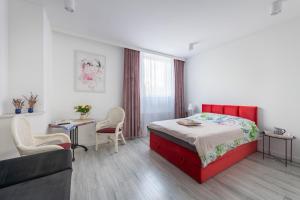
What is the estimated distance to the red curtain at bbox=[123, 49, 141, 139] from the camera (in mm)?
3887

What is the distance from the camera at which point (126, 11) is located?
2.32 m

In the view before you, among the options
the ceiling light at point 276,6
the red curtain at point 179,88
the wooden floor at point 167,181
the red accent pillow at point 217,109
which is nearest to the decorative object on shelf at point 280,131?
the wooden floor at point 167,181

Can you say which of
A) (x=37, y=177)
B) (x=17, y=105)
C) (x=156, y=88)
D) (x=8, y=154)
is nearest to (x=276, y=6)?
(x=156, y=88)

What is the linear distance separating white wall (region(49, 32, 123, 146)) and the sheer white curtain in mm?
796

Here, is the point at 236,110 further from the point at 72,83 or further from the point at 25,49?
the point at 25,49

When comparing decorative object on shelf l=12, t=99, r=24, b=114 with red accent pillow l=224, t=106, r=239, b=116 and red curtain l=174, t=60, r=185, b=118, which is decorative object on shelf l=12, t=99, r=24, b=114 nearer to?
Result: red curtain l=174, t=60, r=185, b=118

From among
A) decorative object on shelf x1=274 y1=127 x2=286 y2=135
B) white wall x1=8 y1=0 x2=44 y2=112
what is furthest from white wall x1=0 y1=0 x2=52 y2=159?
decorative object on shelf x1=274 y1=127 x2=286 y2=135

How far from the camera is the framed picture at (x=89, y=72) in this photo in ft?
10.9

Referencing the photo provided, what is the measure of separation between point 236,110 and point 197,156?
213 centimetres

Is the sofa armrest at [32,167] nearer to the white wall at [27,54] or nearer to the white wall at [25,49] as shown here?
the white wall at [27,54]

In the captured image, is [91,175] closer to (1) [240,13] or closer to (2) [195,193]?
(2) [195,193]

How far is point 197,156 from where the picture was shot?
197 centimetres

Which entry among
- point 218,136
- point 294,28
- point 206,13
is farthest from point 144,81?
point 294,28

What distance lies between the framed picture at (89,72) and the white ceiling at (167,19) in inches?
20.5
